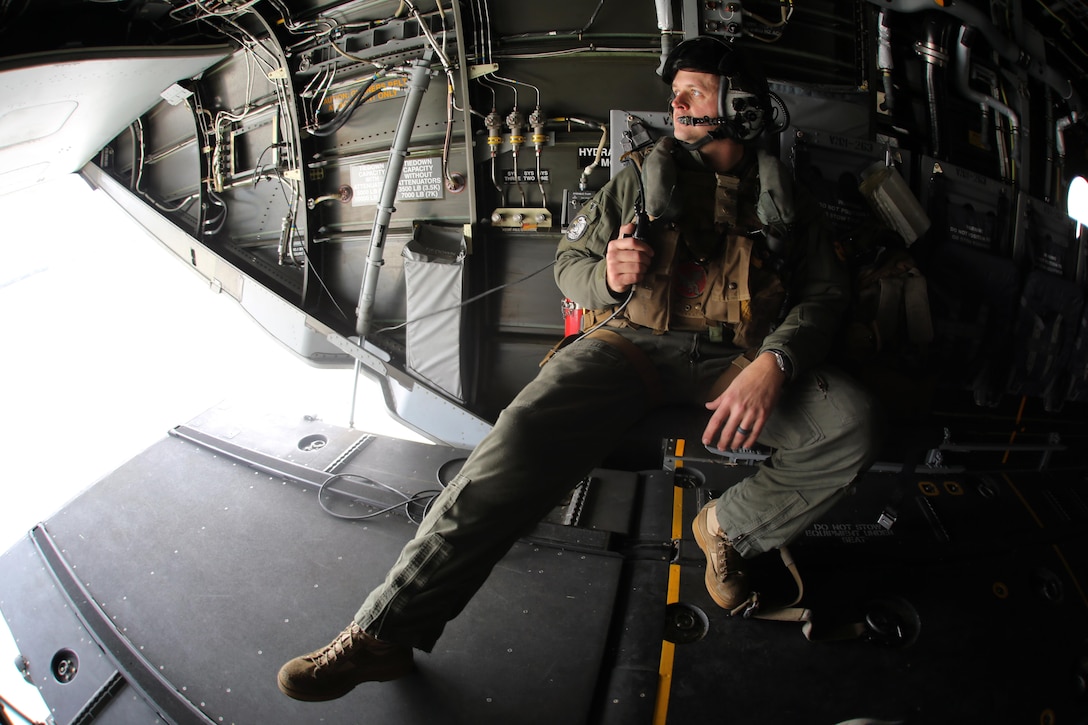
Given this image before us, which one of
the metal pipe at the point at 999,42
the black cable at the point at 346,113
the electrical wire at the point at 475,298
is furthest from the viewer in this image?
the black cable at the point at 346,113

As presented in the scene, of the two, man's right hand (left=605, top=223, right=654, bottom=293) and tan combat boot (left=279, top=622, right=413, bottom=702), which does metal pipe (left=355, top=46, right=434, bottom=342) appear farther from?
tan combat boot (left=279, top=622, right=413, bottom=702)

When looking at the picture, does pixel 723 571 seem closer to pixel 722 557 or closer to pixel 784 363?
pixel 722 557

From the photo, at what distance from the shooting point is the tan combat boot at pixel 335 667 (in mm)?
1180

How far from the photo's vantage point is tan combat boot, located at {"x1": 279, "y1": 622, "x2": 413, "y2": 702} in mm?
1180

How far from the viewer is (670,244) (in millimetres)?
1587

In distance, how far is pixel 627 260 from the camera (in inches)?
58.4

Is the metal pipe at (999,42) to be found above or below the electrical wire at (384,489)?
above

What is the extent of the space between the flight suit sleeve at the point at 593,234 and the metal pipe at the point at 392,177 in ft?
4.19

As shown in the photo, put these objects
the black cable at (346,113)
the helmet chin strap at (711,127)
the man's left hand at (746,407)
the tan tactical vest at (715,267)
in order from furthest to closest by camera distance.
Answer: the black cable at (346,113), the helmet chin strap at (711,127), the tan tactical vest at (715,267), the man's left hand at (746,407)

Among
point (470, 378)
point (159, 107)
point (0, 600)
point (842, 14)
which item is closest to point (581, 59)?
point (842, 14)

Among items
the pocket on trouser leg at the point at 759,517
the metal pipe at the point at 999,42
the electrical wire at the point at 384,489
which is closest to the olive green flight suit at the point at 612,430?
the pocket on trouser leg at the point at 759,517

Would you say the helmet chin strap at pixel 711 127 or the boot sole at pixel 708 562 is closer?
the boot sole at pixel 708 562

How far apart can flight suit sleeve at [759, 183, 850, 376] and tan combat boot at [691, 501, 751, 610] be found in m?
0.56

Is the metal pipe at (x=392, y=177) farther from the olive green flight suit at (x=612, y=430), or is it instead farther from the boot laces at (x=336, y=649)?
the boot laces at (x=336, y=649)
